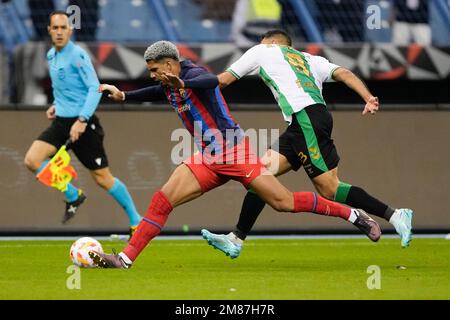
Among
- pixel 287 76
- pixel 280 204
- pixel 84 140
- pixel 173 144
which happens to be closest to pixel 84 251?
pixel 280 204

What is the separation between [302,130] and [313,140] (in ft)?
0.42

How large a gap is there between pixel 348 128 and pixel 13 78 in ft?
15.0

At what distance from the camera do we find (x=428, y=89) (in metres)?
16.7

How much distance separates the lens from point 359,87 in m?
9.78

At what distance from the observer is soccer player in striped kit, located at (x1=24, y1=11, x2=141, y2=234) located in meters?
12.3

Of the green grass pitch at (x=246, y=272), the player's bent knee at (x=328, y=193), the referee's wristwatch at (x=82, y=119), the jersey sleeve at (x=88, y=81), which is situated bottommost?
the green grass pitch at (x=246, y=272)

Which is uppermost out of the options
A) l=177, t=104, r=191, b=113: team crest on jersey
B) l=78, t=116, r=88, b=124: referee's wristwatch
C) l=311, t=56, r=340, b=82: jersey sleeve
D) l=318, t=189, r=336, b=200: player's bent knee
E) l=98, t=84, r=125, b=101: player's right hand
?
l=78, t=116, r=88, b=124: referee's wristwatch

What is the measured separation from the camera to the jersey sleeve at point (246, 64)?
9.60m

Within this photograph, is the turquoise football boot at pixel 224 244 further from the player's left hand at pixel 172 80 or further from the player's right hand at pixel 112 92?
the player's left hand at pixel 172 80

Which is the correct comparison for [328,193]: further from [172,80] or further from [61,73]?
[61,73]

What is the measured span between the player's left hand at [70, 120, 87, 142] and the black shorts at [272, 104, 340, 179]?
2.67m

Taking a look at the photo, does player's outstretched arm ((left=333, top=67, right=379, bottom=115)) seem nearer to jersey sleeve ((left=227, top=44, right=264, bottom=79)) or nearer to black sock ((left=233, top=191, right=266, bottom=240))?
jersey sleeve ((left=227, top=44, right=264, bottom=79))

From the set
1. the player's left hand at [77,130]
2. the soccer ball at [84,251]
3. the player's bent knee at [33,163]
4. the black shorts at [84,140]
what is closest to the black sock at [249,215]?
the soccer ball at [84,251]

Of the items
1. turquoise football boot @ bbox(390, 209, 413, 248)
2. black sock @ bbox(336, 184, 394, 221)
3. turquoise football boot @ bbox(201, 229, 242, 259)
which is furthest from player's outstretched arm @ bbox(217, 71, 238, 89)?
turquoise football boot @ bbox(390, 209, 413, 248)
